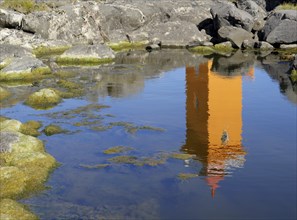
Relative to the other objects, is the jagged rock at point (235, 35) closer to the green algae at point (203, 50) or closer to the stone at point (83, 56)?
the green algae at point (203, 50)

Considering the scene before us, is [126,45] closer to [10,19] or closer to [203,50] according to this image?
[203,50]

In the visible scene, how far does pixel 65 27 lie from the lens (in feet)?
227

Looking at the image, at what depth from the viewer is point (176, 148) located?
2325 cm

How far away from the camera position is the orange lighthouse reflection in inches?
820

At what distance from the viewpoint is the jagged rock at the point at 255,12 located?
72.6 m

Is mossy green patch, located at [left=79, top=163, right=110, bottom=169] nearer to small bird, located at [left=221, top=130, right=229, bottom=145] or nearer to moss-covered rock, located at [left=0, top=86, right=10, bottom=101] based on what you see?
small bird, located at [left=221, top=130, right=229, bottom=145]

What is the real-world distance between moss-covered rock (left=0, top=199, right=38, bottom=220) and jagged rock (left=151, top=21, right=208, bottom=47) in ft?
193

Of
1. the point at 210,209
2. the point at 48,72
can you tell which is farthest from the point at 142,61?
the point at 210,209

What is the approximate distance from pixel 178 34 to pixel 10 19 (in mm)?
27060

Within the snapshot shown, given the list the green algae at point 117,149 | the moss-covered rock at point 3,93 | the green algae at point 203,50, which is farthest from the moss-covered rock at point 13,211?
the green algae at point 203,50

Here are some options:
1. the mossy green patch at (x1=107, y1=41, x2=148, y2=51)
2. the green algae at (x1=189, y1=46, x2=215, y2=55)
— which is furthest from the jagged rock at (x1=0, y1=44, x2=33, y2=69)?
the green algae at (x1=189, y1=46, x2=215, y2=55)

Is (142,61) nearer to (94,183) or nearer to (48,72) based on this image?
(48,72)

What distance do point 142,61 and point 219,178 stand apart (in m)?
39.0

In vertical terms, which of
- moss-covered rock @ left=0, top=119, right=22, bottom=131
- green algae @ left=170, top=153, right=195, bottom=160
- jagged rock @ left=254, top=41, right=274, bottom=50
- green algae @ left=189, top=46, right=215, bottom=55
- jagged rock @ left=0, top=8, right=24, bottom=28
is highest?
jagged rock @ left=0, top=8, right=24, bottom=28
